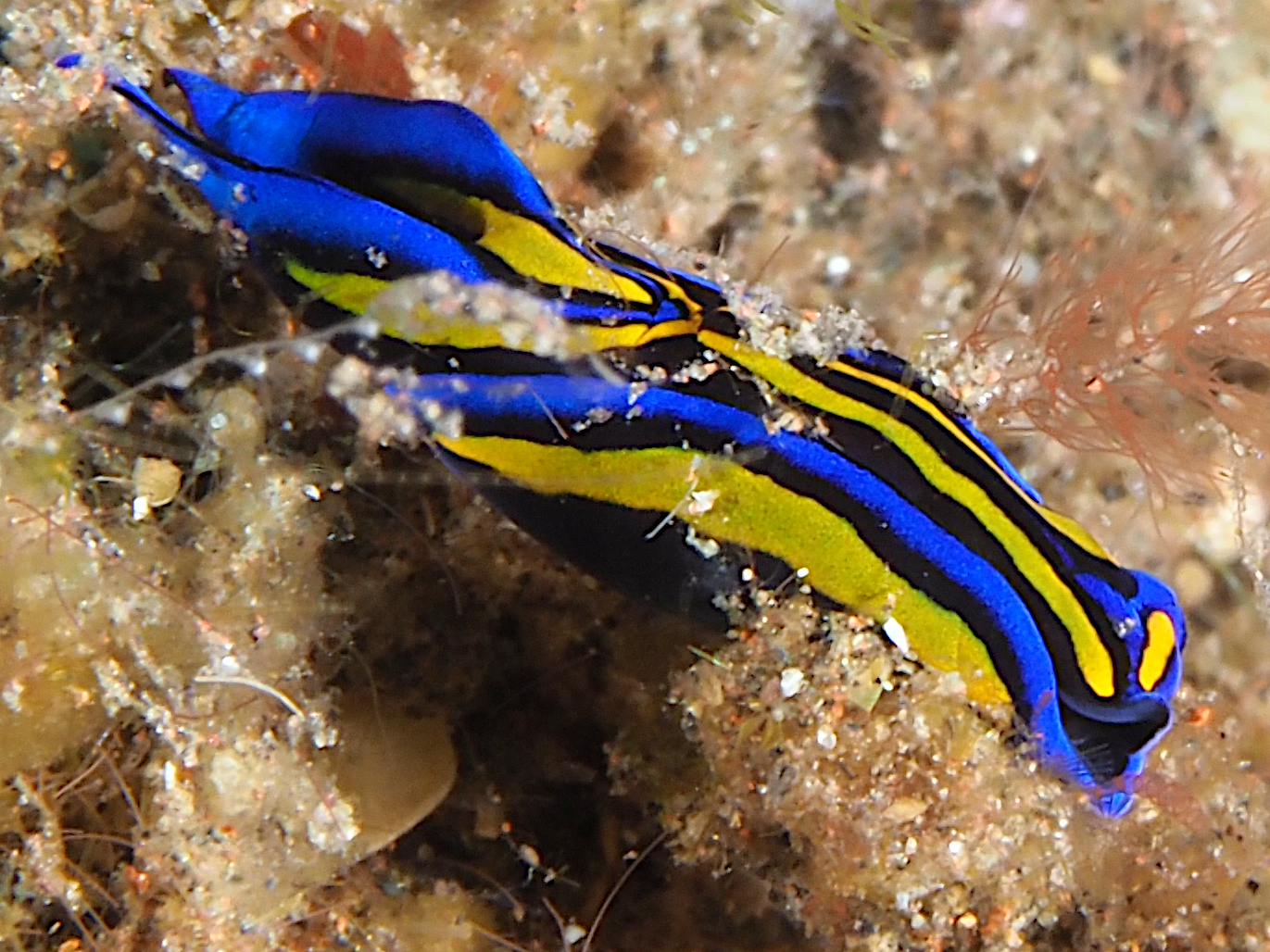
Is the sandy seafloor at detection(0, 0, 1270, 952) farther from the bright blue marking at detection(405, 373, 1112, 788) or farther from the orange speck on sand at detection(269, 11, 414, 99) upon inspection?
Answer: the bright blue marking at detection(405, 373, 1112, 788)

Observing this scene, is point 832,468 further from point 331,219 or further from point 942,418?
point 331,219

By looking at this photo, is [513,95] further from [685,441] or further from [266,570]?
[266,570]

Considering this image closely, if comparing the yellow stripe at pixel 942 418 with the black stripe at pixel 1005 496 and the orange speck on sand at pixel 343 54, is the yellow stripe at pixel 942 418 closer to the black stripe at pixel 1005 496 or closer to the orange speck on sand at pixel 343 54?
the black stripe at pixel 1005 496

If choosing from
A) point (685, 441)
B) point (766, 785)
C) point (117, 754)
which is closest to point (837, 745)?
point (766, 785)

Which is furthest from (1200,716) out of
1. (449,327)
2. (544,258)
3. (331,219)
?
(331,219)

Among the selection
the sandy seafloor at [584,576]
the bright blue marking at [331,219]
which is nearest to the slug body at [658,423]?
the bright blue marking at [331,219]
